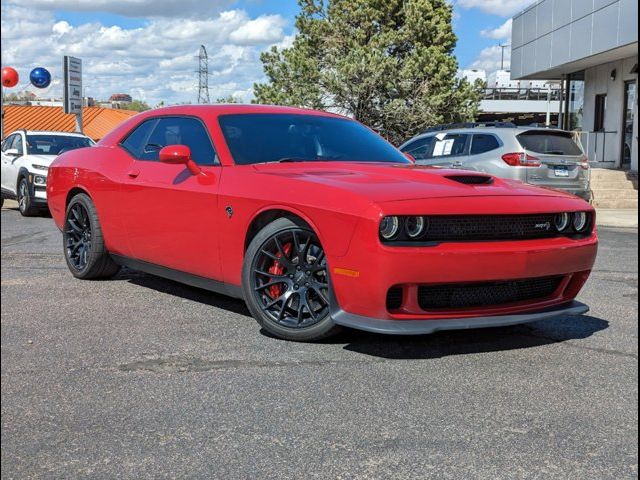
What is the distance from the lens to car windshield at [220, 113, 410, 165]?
4.53 metres

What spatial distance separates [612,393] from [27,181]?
390 inches

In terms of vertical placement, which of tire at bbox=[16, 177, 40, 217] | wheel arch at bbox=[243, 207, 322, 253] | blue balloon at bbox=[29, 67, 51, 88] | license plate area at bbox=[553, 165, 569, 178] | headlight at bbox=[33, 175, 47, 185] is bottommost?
Result: tire at bbox=[16, 177, 40, 217]

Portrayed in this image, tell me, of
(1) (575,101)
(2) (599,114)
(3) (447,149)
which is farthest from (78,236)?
(1) (575,101)

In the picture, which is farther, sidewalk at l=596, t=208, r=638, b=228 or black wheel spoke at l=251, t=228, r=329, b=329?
sidewalk at l=596, t=208, r=638, b=228

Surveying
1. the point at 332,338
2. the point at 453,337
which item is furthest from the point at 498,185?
the point at 332,338

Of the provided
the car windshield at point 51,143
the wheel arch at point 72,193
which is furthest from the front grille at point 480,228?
the car windshield at point 51,143

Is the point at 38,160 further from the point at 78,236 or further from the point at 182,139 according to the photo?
the point at 182,139

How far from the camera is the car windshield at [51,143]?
1231 cm

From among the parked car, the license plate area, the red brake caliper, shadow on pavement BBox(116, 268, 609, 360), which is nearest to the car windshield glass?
the license plate area

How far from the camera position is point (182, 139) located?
16.1 feet

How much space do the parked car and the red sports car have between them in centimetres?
520

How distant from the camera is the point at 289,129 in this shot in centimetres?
475

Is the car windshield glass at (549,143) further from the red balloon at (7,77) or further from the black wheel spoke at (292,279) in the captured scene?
the red balloon at (7,77)

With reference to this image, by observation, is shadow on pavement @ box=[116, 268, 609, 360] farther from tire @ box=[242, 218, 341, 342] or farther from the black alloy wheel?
the black alloy wheel
